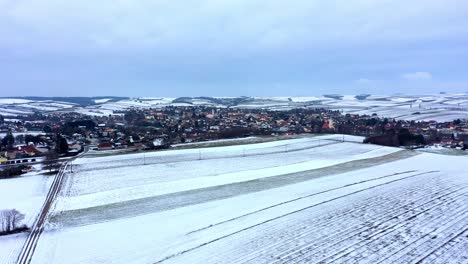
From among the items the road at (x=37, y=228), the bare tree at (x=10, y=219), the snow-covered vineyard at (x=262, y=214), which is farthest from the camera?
the bare tree at (x=10, y=219)

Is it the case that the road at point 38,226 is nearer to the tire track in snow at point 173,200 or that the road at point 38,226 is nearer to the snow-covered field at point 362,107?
the tire track in snow at point 173,200

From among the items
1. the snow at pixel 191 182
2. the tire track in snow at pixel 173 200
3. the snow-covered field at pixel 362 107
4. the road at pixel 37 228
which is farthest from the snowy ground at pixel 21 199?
the snow-covered field at pixel 362 107

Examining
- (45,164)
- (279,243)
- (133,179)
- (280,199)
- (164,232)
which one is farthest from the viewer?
(45,164)

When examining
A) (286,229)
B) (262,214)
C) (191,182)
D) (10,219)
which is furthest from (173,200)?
(10,219)

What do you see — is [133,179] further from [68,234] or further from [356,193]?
[356,193]

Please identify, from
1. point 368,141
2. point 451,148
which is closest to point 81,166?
point 368,141

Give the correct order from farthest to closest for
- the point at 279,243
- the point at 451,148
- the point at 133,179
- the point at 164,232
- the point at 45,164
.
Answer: the point at 451,148 < the point at 45,164 < the point at 133,179 < the point at 164,232 < the point at 279,243
